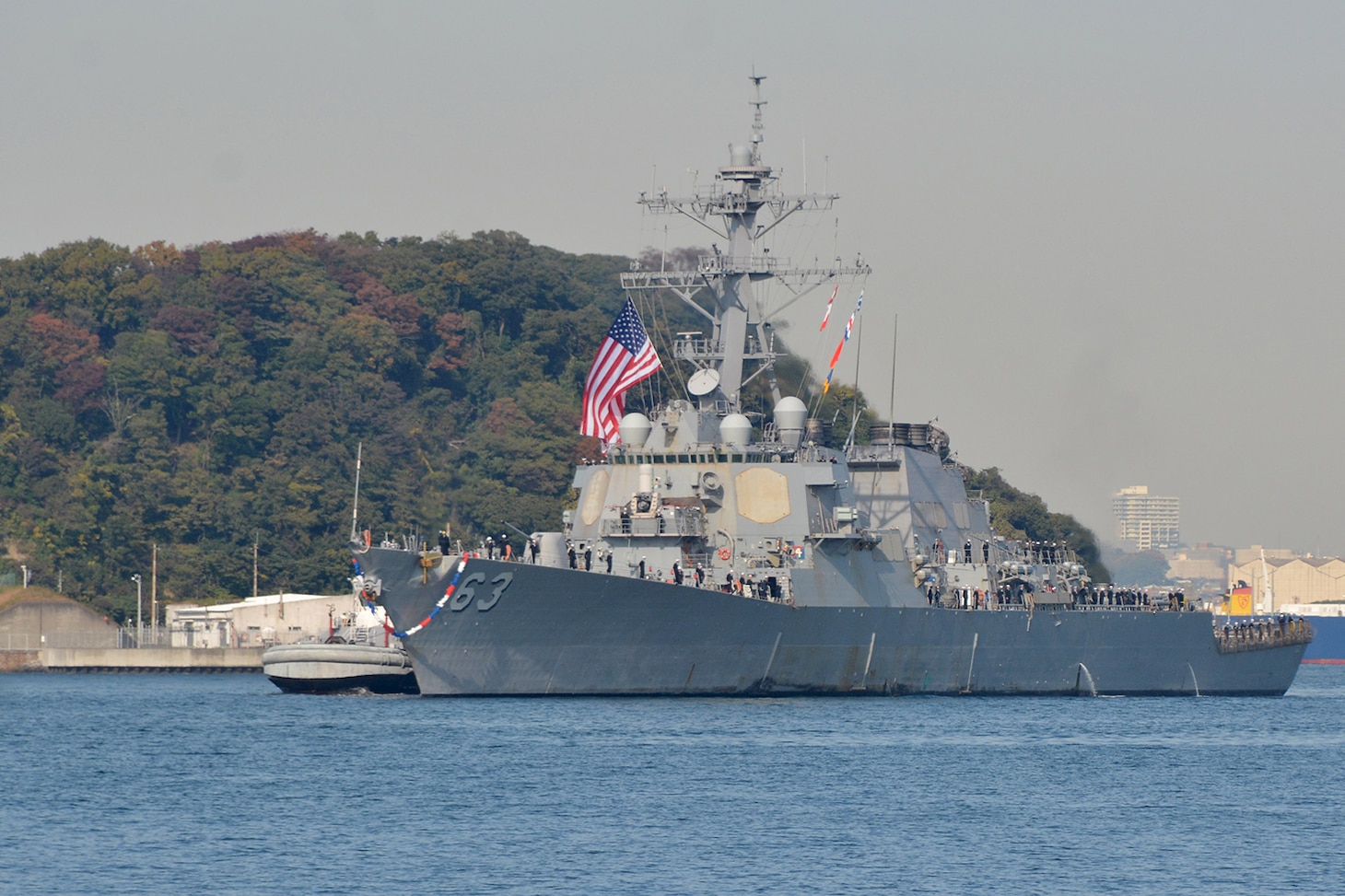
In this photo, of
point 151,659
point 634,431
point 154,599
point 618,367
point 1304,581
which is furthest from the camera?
point 1304,581

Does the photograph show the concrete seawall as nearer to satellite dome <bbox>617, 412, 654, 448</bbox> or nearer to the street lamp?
the street lamp

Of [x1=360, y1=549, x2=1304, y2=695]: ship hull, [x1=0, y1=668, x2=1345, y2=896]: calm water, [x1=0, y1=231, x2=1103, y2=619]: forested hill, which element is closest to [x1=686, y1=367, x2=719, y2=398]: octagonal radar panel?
[x1=360, y1=549, x2=1304, y2=695]: ship hull

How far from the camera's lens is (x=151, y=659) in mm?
64125

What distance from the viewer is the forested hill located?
243 ft

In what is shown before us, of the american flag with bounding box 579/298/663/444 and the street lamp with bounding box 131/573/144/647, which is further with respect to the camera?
the street lamp with bounding box 131/573/144/647

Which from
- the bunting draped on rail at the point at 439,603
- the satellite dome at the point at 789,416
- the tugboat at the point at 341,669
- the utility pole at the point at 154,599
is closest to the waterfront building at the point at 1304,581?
the utility pole at the point at 154,599

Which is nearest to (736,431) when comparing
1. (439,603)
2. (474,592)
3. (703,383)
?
(703,383)

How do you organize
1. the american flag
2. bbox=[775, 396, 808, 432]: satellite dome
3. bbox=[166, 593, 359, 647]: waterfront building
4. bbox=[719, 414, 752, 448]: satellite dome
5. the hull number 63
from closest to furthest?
the hull number 63 → the american flag → bbox=[719, 414, 752, 448]: satellite dome → bbox=[775, 396, 808, 432]: satellite dome → bbox=[166, 593, 359, 647]: waterfront building

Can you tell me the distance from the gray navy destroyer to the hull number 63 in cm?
3

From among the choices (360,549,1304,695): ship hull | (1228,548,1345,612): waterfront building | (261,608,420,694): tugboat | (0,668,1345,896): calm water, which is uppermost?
(1228,548,1345,612): waterfront building

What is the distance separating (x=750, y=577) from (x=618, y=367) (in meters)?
4.83

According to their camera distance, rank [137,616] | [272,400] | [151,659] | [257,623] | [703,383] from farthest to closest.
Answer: [272,400] < [137,616] < [257,623] < [151,659] < [703,383]

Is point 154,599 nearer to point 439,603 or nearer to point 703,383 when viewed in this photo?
point 703,383

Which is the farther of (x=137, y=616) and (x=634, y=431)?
(x=137, y=616)
